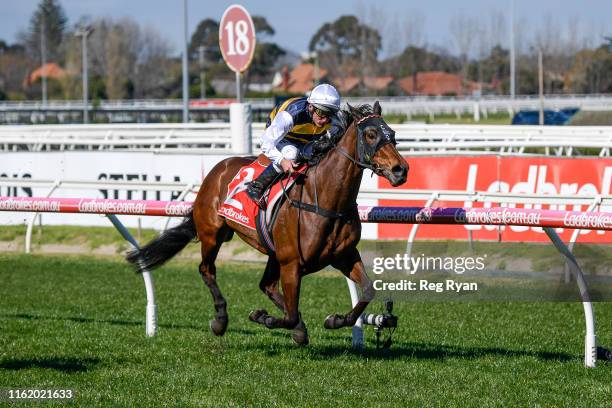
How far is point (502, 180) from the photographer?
14.2m

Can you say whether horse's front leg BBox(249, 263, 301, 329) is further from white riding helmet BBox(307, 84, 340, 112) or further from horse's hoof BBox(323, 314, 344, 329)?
white riding helmet BBox(307, 84, 340, 112)

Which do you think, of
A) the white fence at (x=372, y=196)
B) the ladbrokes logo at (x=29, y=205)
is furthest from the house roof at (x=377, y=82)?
the ladbrokes logo at (x=29, y=205)

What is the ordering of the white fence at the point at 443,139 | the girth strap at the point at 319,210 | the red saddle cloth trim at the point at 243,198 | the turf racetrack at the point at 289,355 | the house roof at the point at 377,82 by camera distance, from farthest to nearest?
1. the house roof at the point at 377,82
2. the white fence at the point at 443,139
3. the red saddle cloth trim at the point at 243,198
4. the girth strap at the point at 319,210
5. the turf racetrack at the point at 289,355

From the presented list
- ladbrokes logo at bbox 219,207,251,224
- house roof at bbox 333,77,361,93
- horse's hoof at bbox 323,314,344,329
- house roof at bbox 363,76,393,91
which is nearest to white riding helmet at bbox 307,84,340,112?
ladbrokes logo at bbox 219,207,251,224

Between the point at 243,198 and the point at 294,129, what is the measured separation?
0.60 metres

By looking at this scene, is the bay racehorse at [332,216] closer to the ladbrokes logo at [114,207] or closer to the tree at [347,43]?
the ladbrokes logo at [114,207]

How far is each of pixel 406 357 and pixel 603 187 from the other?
22.9ft

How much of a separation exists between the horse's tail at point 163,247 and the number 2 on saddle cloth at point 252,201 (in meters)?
0.54

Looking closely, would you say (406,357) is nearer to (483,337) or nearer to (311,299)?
(483,337)

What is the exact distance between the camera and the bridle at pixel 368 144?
20.9 ft

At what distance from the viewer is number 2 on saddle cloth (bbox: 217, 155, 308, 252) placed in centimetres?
702

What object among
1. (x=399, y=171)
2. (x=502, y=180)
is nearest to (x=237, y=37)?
(x=502, y=180)

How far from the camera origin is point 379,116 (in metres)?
6.62

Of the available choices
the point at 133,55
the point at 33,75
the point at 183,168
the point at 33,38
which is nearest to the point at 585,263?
the point at 183,168
